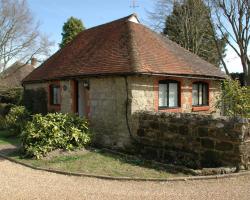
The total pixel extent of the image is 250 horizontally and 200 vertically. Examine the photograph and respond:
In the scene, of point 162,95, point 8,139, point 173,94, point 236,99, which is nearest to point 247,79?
point 173,94

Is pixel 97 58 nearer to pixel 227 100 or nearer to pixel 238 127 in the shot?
pixel 227 100

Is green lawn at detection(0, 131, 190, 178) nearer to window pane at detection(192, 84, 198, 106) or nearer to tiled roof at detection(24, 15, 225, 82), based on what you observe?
tiled roof at detection(24, 15, 225, 82)

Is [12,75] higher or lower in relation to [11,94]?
higher

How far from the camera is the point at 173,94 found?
1380 cm

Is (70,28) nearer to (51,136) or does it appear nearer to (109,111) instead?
(109,111)

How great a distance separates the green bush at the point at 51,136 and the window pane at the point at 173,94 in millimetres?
3971

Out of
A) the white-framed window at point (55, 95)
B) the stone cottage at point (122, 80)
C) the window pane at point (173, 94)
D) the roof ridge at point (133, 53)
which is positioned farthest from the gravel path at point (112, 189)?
the white-framed window at point (55, 95)

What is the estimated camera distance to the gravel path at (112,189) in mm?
6898

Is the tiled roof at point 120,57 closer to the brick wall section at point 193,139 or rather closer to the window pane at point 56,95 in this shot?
the window pane at point 56,95

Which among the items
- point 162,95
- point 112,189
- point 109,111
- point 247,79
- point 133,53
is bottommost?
point 112,189

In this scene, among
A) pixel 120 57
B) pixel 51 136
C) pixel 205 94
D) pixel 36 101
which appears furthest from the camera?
pixel 36 101

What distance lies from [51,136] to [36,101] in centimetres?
722

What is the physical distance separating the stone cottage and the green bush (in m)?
1.51

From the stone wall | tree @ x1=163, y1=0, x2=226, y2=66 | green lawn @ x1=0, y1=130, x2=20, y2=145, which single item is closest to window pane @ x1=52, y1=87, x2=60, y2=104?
green lawn @ x1=0, y1=130, x2=20, y2=145
